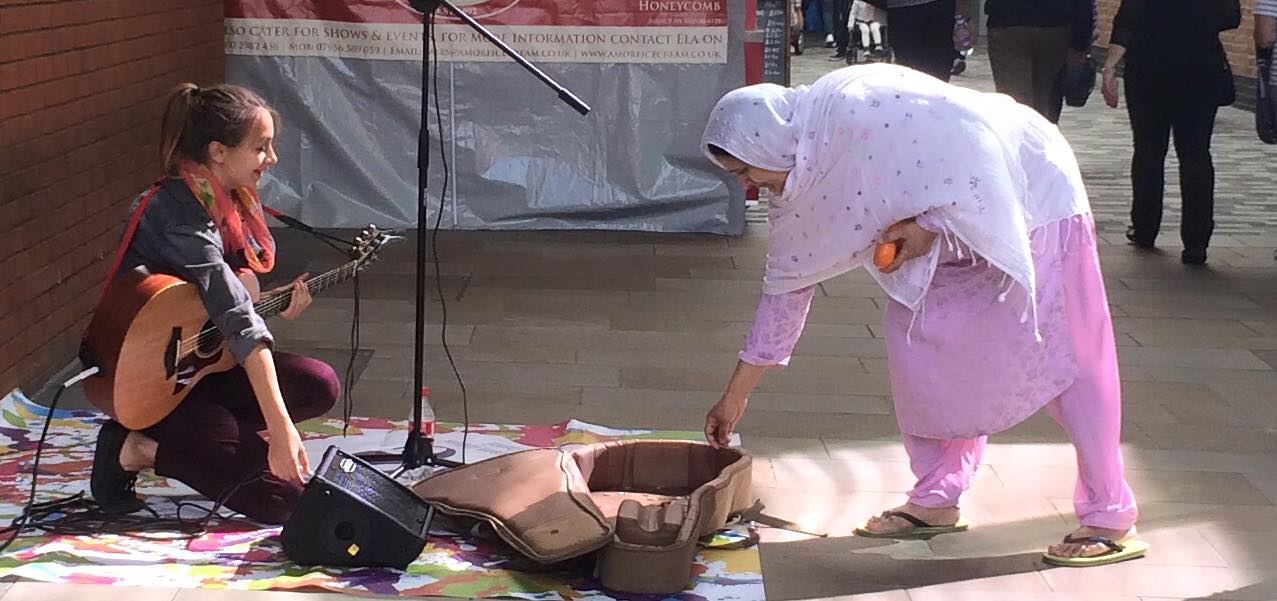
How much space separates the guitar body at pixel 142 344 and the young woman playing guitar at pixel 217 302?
3cm

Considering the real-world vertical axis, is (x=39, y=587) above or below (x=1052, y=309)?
below

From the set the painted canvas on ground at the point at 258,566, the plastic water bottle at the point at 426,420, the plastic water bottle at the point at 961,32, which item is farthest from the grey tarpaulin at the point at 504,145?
the painted canvas on ground at the point at 258,566

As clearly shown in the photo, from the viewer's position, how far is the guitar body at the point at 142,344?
3.22 metres

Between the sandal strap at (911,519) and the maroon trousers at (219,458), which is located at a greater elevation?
the maroon trousers at (219,458)

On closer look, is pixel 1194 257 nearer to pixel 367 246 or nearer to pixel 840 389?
pixel 840 389

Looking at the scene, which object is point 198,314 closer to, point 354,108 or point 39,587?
point 39,587

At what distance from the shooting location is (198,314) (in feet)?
10.9

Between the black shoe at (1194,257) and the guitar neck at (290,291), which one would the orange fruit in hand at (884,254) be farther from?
the black shoe at (1194,257)

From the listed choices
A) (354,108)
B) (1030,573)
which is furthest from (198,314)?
(354,108)

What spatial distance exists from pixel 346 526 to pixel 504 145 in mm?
4198

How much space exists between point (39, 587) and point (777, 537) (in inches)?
64.1

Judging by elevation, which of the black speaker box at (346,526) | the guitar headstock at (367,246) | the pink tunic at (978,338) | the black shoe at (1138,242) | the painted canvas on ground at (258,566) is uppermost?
the guitar headstock at (367,246)

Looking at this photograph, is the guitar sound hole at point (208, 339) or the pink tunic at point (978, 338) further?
the guitar sound hole at point (208, 339)

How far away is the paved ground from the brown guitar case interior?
222mm
